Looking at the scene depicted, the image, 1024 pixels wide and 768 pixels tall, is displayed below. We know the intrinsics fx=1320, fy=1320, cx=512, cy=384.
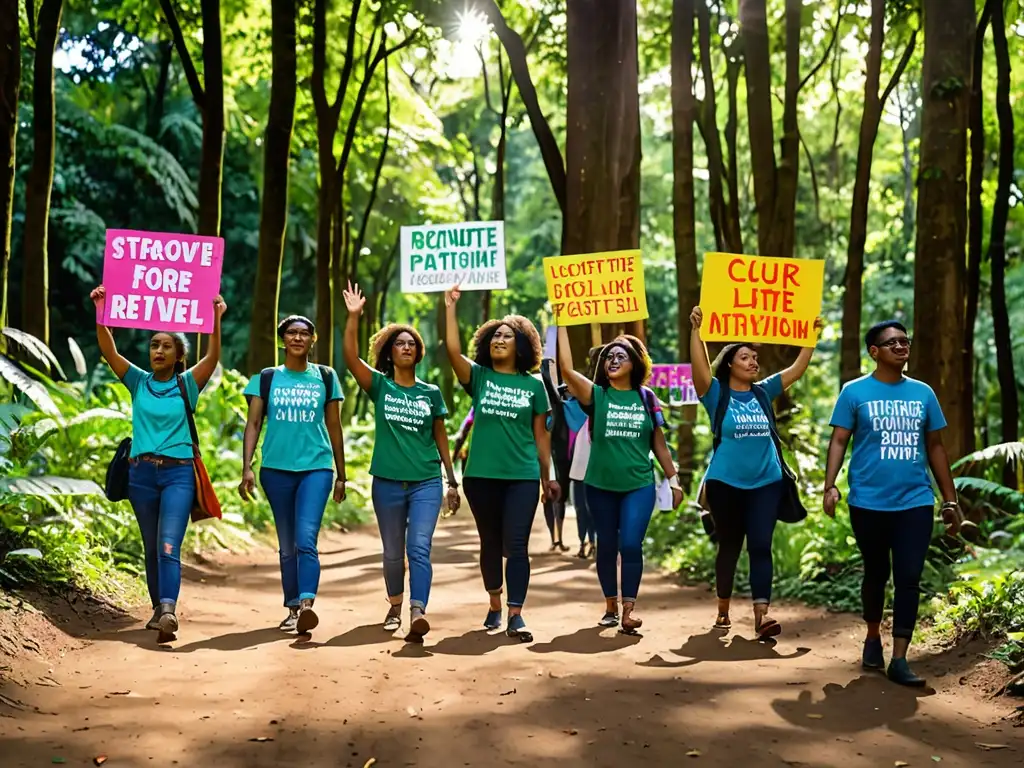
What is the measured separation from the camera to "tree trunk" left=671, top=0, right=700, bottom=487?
16.3 m

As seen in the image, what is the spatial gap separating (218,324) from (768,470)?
380cm

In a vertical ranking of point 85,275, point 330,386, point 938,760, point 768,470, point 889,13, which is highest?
point 889,13

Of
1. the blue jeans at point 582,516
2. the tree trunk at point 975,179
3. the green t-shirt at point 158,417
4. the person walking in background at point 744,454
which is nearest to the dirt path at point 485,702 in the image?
the person walking in background at point 744,454

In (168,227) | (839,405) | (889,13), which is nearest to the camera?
(839,405)

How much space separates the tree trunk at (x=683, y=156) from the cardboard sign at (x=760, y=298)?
6.81 meters

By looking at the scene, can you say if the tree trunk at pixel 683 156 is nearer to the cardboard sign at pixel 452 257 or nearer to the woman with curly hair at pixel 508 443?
the cardboard sign at pixel 452 257

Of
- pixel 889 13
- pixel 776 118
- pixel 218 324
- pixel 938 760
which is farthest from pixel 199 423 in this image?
pixel 776 118

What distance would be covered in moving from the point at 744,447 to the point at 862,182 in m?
10.2

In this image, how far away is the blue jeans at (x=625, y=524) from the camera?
8836 mm

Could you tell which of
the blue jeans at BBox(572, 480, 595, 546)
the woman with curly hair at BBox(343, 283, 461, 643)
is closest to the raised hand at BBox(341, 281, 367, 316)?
the woman with curly hair at BBox(343, 283, 461, 643)

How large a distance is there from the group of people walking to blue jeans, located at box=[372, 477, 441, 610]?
11mm

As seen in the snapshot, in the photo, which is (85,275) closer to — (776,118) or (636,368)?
(776,118)

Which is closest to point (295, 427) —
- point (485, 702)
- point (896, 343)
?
point (485, 702)

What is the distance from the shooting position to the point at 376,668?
7.28 metres
